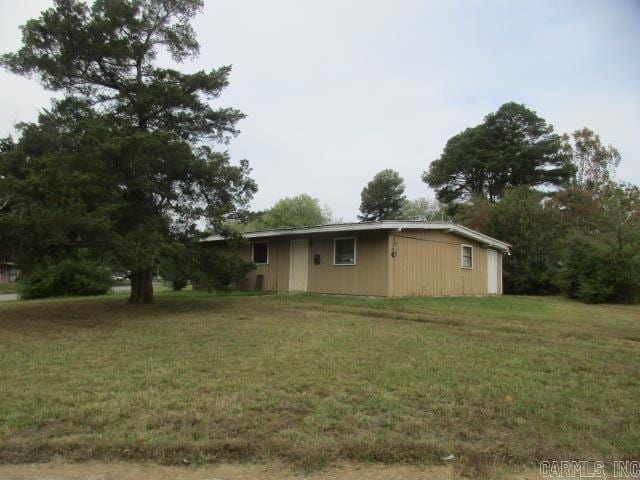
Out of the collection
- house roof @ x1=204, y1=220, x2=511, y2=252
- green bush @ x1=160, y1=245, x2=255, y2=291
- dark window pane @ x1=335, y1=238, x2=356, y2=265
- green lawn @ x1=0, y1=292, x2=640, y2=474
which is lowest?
green lawn @ x1=0, y1=292, x2=640, y2=474

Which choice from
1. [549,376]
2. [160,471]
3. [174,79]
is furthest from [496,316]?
[174,79]

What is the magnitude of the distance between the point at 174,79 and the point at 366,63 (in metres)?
5.72

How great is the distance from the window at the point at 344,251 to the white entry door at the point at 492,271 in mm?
7297

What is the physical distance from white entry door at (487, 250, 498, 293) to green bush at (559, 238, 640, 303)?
2.60m

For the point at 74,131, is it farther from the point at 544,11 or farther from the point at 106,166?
the point at 544,11

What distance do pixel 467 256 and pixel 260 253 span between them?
7.86 metres

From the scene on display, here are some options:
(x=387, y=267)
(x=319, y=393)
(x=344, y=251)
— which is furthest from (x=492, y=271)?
(x=319, y=393)

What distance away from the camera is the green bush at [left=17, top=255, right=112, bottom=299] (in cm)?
2148

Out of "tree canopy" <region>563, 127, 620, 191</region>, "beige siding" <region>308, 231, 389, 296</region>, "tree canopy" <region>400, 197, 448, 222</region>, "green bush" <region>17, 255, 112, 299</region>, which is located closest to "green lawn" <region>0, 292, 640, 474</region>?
"beige siding" <region>308, 231, 389, 296</region>

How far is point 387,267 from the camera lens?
45.6 feet

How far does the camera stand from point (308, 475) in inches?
117

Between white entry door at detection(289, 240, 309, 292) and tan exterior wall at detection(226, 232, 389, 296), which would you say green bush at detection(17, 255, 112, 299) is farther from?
white entry door at detection(289, 240, 309, 292)

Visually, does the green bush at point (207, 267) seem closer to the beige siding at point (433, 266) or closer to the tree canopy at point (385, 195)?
the beige siding at point (433, 266)

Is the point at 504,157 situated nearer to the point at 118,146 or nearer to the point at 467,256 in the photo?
the point at 467,256
